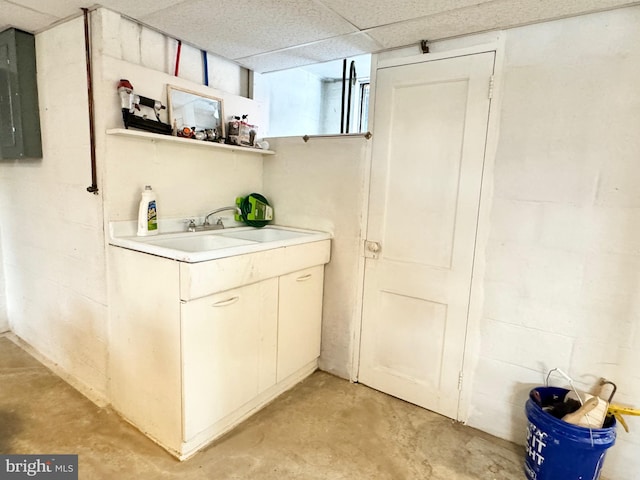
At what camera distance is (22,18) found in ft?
6.14

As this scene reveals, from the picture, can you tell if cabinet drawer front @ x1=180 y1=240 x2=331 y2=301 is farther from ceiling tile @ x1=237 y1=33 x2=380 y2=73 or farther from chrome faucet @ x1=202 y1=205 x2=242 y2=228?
ceiling tile @ x1=237 y1=33 x2=380 y2=73

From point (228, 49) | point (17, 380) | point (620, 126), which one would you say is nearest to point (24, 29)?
point (228, 49)

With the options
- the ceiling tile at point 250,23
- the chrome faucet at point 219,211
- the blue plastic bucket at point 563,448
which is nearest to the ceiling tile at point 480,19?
the ceiling tile at point 250,23

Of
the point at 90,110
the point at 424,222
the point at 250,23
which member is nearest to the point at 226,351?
the point at 424,222

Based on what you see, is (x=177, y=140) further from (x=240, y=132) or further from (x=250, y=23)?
(x=250, y=23)

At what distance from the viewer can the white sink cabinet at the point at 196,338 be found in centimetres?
160

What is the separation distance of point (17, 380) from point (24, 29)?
2082 millimetres

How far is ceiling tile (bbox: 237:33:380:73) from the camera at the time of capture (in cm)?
200

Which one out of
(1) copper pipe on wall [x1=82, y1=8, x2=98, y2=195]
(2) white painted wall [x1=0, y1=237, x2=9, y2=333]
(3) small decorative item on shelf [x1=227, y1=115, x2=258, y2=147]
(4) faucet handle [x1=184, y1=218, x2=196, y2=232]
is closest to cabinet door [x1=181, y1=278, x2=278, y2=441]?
(4) faucet handle [x1=184, y1=218, x2=196, y2=232]

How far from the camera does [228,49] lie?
2.18 metres

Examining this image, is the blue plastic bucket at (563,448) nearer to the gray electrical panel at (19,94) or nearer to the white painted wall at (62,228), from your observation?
the white painted wall at (62,228)

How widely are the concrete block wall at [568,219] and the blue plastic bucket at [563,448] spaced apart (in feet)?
0.83

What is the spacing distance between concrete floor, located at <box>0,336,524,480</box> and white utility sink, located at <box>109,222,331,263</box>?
95 cm

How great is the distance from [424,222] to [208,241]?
4.24ft
